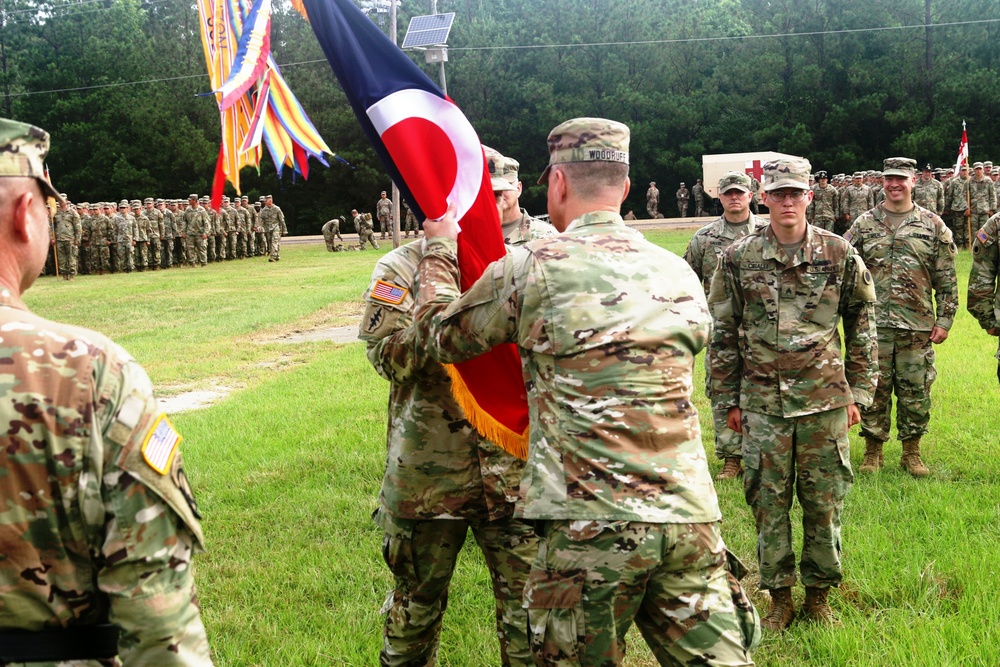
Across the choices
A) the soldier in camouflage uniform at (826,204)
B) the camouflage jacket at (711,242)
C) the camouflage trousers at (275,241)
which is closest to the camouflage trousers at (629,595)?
the camouflage jacket at (711,242)

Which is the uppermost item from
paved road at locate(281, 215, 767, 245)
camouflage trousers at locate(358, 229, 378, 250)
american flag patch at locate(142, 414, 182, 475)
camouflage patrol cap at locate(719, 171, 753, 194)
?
camouflage patrol cap at locate(719, 171, 753, 194)

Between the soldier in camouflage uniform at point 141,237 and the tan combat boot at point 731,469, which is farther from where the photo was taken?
the soldier in camouflage uniform at point 141,237

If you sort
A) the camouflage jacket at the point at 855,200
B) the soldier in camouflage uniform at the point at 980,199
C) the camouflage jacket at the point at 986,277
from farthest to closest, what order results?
the camouflage jacket at the point at 855,200, the soldier in camouflage uniform at the point at 980,199, the camouflage jacket at the point at 986,277

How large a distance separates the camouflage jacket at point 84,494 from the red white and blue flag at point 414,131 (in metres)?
2.01

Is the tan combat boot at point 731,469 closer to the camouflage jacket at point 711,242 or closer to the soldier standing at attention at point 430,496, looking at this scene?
the camouflage jacket at point 711,242

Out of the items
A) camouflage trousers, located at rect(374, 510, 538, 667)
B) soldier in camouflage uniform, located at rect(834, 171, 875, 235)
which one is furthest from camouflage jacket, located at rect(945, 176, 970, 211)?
camouflage trousers, located at rect(374, 510, 538, 667)

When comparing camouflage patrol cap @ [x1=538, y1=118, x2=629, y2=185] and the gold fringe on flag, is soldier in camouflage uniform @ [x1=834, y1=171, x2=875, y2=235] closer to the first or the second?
the gold fringe on flag

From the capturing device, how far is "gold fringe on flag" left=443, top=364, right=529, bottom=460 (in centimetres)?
355

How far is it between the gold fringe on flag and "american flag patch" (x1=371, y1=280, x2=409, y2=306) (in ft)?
1.02

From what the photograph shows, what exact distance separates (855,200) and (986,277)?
22229mm

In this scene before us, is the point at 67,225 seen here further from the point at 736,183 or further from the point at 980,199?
the point at 736,183

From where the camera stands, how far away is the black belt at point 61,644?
6.40ft

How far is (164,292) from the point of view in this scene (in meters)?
22.7

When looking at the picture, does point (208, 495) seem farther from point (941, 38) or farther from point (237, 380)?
point (941, 38)
